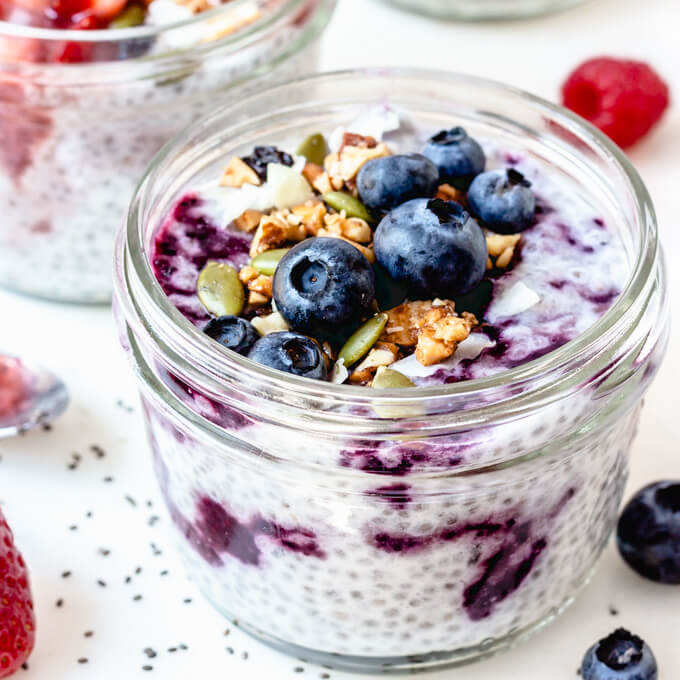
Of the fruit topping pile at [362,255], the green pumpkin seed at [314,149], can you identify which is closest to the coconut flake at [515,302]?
the fruit topping pile at [362,255]

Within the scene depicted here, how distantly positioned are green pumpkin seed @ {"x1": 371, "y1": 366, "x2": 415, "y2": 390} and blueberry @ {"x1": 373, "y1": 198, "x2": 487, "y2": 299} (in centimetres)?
14

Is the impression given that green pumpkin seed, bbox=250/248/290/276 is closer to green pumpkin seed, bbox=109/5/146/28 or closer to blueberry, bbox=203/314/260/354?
blueberry, bbox=203/314/260/354

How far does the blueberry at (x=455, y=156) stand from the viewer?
162cm

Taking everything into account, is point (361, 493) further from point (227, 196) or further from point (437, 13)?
point (437, 13)

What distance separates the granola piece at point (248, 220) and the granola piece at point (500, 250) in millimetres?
318

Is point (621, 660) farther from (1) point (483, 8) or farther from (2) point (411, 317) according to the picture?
(1) point (483, 8)

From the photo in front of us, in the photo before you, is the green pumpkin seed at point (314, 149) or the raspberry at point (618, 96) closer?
the green pumpkin seed at point (314, 149)

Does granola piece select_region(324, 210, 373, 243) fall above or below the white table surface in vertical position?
above

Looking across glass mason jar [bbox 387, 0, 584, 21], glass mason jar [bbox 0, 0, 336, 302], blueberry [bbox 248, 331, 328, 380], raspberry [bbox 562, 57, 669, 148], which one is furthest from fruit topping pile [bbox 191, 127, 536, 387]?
glass mason jar [bbox 387, 0, 584, 21]

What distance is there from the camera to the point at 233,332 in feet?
4.56

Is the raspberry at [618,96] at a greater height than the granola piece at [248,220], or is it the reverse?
the raspberry at [618,96]

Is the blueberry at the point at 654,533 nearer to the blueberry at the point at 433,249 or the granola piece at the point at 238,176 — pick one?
the blueberry at the point at 433,249

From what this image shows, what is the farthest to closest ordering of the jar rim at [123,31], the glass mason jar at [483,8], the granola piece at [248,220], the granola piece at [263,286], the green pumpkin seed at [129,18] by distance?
the glass mason jar at [483,8]
the green pumpkin seed at [129,18]
the jar rim at [123,31]
the granola piece at [248,220]
the granola piece at [263,286]

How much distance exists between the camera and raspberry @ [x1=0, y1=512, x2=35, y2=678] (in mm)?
1530
